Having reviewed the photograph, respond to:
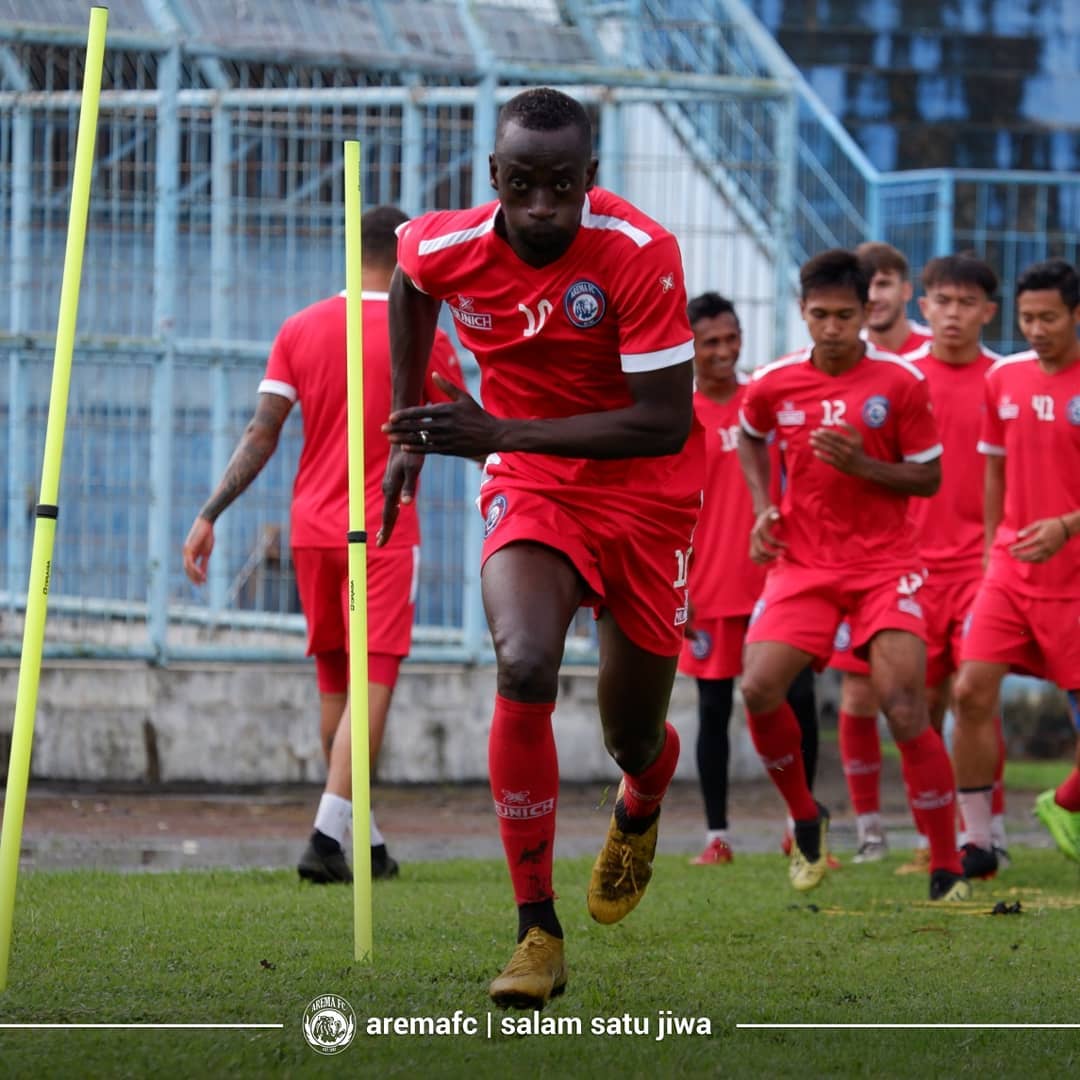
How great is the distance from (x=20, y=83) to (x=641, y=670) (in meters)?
7.65

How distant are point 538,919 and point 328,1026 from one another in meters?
0.73

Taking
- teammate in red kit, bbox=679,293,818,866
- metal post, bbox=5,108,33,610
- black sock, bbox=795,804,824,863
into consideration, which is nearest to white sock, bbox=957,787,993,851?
black sock, bbox=795,804,824,863

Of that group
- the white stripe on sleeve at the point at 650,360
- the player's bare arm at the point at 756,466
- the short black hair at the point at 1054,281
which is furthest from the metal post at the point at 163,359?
the white stripe on sleeve at the point at 650,360

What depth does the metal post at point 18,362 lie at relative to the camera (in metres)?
11.9

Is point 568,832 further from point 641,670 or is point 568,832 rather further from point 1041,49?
point 1041,49

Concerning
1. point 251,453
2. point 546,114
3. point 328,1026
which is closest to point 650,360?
point 546,114

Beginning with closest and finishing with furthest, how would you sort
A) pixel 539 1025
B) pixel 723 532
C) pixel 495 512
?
pixel 539 1025 → pixel 495 512 → pixel 723 532

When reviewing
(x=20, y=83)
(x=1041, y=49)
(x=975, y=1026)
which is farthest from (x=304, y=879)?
(x=1041, y=49)

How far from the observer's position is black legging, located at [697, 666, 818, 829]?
9.25 m

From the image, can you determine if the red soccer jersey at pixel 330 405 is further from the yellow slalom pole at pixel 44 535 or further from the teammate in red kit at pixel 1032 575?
the yellow slalom pole at pixel 44 535

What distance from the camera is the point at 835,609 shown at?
807 centimetres

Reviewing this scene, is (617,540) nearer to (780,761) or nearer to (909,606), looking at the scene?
(909,606)

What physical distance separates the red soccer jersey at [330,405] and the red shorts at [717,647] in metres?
1.87

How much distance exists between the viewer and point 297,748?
39.6 ft
